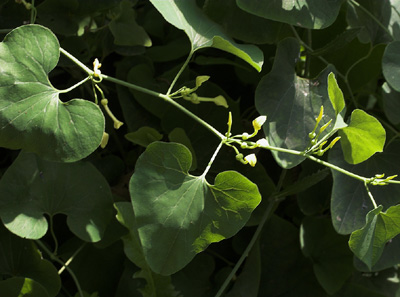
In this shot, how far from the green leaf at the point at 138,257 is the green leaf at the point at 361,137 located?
343 mm

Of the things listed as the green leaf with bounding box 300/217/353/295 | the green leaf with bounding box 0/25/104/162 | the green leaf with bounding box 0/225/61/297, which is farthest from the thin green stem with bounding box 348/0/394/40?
the green leaf with bounding box 0/225/61/297

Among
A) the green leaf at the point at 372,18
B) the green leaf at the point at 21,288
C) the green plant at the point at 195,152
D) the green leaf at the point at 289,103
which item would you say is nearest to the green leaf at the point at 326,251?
the green plant at the point at 195,152

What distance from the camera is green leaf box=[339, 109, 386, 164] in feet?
2.28

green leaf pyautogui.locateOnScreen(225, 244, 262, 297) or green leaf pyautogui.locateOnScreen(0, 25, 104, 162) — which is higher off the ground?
green leaf pyautogui.locateOnScreen(0, 25, 104, 162)

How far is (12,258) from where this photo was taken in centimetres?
82

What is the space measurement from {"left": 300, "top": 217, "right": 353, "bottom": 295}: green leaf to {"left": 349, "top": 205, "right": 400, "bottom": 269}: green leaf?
0.26 m

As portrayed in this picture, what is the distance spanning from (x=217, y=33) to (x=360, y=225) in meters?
0.38

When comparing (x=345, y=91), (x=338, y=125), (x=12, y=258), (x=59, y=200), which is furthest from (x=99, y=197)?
(x=345, y=91)

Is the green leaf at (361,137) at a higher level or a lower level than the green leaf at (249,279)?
higher

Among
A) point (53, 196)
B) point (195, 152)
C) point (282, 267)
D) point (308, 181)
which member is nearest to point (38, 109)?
point (53, 196)

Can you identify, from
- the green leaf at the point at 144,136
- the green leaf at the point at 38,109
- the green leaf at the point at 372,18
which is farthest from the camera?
the green leaf at the point at 372,18

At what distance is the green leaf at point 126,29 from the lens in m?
0.85

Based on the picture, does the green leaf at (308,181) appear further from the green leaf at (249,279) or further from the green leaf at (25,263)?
the green leaf at (25,263)

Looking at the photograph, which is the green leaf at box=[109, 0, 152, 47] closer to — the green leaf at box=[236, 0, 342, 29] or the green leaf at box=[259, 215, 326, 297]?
the green leaf at box=[236, 0, 342, 29]
